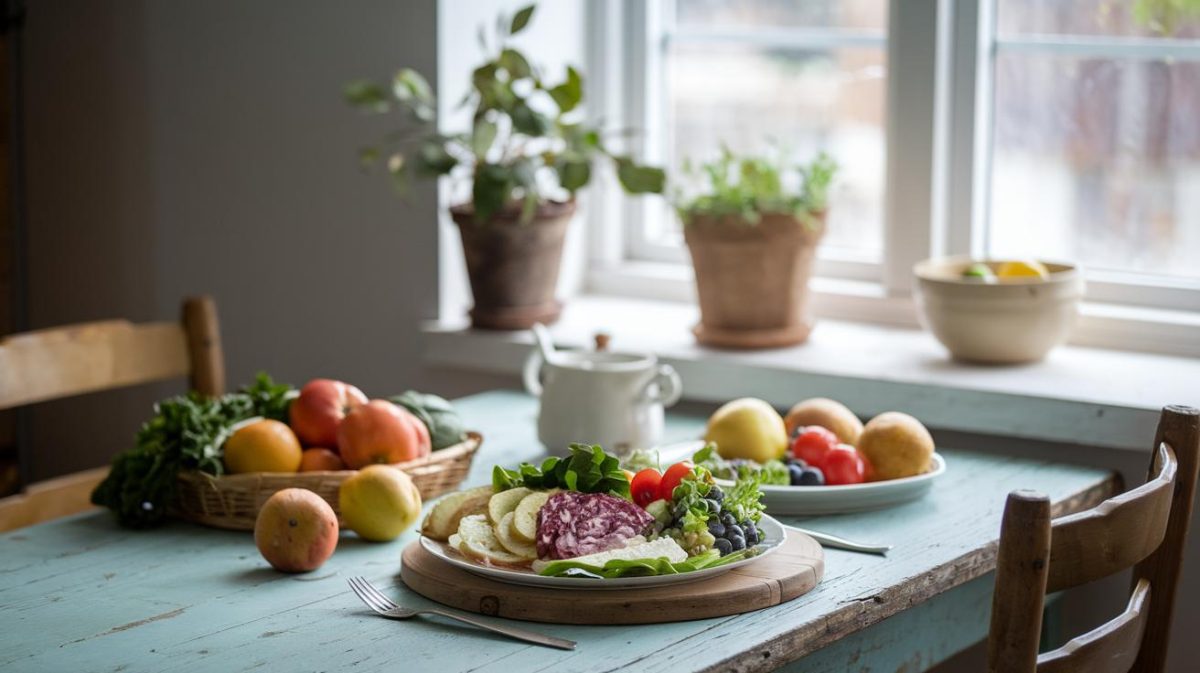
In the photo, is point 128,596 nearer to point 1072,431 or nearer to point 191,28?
point 1072,431

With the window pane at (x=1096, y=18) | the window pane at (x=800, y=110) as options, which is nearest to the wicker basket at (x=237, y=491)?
the window pane at (x=800, y=110)

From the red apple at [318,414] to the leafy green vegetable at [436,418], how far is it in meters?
0.08

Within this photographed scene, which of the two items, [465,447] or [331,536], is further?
[465,447]

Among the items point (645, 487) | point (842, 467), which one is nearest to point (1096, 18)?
point (842, 467)

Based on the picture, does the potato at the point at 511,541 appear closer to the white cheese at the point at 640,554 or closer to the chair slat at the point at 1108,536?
the white cheese at the point at 640,554

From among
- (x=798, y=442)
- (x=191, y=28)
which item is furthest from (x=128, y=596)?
(x=191, y=28)

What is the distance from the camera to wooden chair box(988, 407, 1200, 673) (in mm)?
1109

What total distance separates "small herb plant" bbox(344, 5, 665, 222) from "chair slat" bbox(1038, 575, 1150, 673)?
106 centimetres

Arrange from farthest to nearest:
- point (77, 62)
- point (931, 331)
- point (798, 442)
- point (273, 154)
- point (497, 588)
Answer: point (77, 62) < point (273, 154) < point (931, 331) < point (798, 442) < point (497, 588)

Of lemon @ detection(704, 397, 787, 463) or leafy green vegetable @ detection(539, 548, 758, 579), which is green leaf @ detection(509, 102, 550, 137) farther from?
leafy green vegetable @ detection(539, 548, 758, 579)

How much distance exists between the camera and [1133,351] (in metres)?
2.18

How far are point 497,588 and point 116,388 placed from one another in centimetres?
195

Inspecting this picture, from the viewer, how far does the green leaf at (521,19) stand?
221 centimetres

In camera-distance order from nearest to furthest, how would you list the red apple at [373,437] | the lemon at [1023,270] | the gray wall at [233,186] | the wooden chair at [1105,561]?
the wooden chair at [1105,561], the red apple at [373,437], the lemon at [1023,270], the gray wall at [233,186]
